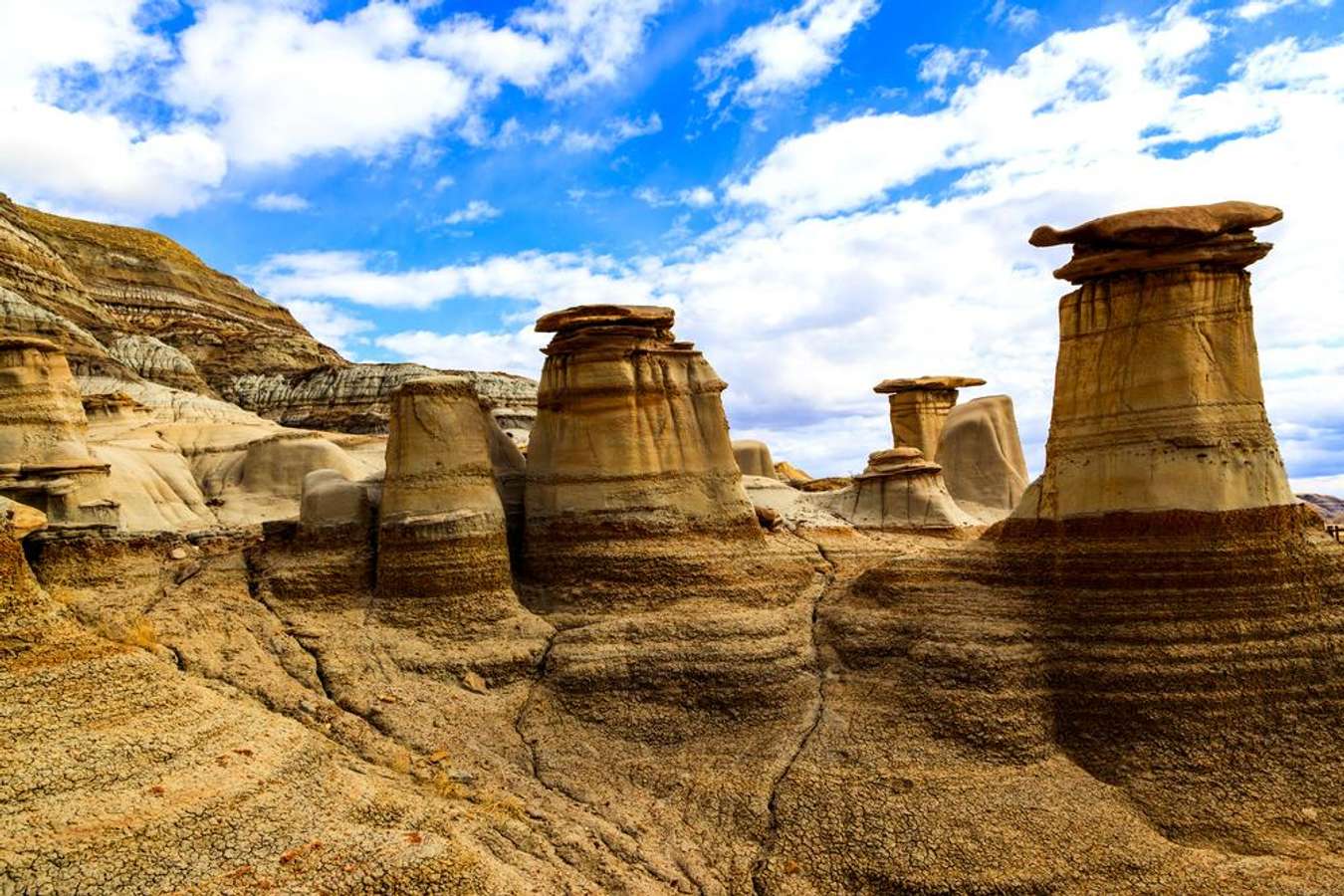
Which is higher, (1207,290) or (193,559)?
(1207,290)

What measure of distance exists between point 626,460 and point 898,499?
1035cm

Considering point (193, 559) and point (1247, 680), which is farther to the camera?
point (193, 559)

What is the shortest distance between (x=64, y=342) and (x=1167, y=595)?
3932 cm

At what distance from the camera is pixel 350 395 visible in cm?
4841

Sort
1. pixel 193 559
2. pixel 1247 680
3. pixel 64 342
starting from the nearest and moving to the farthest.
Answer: pixel 1247 680, pixel 193 559, pixel 64 342

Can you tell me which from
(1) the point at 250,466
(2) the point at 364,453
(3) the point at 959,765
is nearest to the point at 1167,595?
(3) the point at 959,765

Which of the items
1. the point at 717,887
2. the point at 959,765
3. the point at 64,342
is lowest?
the point at 717,887

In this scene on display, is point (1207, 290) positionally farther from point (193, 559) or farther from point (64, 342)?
point (64, 342)

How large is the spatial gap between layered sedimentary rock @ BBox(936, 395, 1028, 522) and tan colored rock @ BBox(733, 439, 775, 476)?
5793 millimetres

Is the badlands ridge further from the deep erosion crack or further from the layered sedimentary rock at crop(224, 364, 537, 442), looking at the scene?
the layered sedimentary rock at crop(224, 364, 537, 442)

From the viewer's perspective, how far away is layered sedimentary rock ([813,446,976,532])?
975 inches

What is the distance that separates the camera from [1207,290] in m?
13.9

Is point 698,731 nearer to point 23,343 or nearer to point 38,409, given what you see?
point 38,409

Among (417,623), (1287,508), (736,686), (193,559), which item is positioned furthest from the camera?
(193,559)
